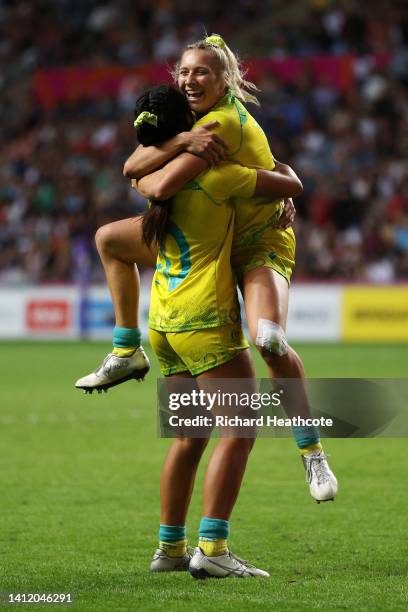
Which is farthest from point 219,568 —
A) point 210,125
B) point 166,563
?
point 210,125

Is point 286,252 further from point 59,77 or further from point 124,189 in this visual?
point 59,77

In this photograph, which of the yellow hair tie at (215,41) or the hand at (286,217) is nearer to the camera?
the yellow hair tie at (215,41)

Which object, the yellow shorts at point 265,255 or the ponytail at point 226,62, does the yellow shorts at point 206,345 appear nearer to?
the yellow shorts at point 265,255

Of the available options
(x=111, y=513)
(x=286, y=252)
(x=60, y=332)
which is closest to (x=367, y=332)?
(x=60, y=332)

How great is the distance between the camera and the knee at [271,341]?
17.8 feet

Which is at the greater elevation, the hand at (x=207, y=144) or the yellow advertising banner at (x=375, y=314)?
the yellow advertising banner at (x=375, y=314)

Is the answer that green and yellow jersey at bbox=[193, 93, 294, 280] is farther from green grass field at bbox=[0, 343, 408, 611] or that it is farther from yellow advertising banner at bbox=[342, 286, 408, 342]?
yellow advertising banner at bbox=[342, 286, 408, 342]

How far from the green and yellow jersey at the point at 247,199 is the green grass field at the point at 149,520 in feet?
4.73

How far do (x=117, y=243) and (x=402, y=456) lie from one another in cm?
488

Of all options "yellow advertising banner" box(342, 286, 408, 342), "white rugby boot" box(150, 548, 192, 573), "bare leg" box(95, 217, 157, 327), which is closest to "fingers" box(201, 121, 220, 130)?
"bare leg" box(95, 217, 157, 327)

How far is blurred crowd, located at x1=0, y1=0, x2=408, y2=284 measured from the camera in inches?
881

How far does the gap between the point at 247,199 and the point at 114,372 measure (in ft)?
3.36

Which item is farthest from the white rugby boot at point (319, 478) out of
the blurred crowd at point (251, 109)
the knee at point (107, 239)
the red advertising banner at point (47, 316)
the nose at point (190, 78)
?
the red advertising banner at point (47, 316)

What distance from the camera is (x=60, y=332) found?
22.2m
